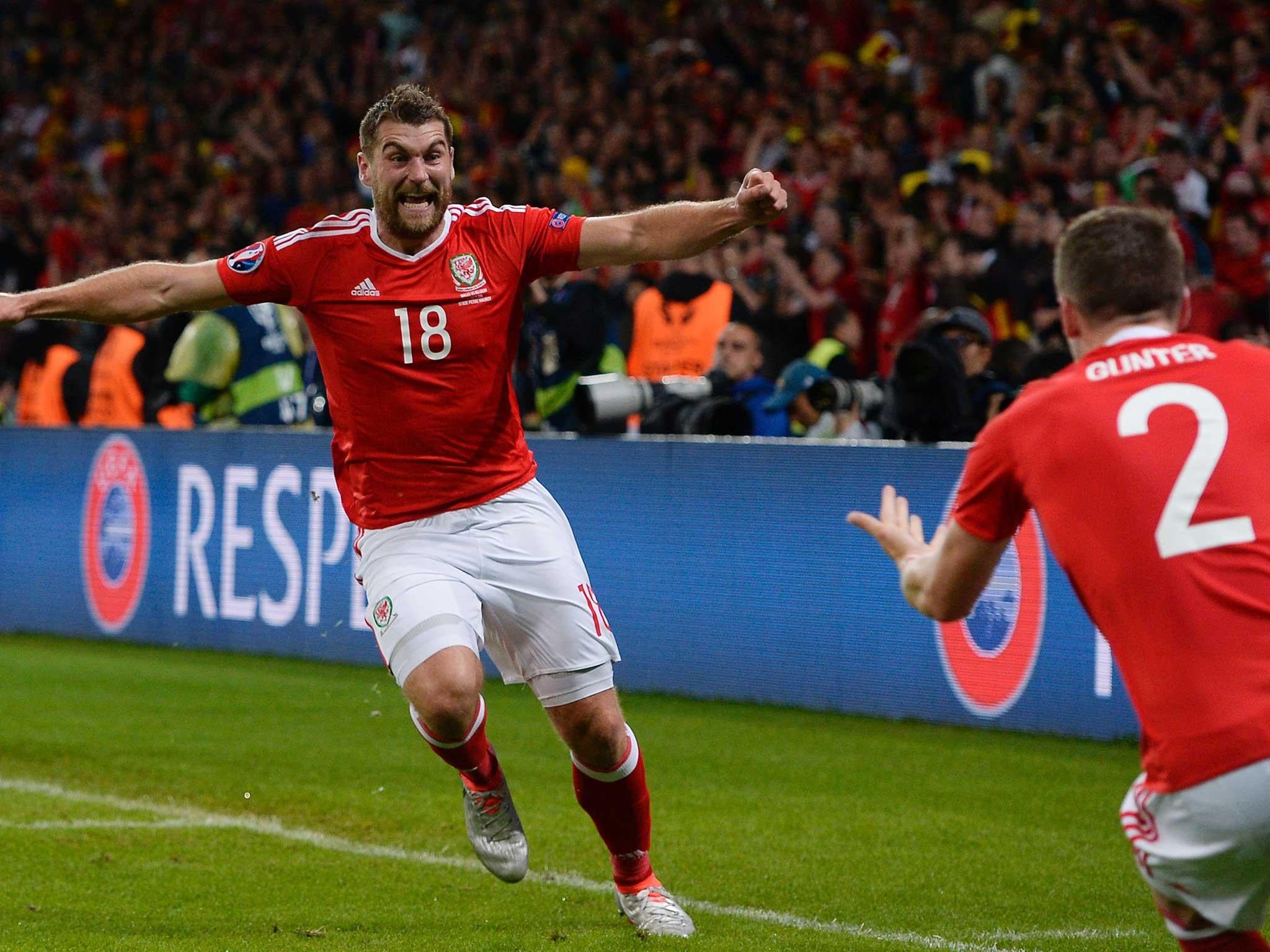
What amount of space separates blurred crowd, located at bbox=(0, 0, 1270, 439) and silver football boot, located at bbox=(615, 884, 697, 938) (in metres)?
4.47

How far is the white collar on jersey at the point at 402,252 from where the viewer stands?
218 inches

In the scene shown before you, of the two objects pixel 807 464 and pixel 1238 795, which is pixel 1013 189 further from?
pixel 1238 795

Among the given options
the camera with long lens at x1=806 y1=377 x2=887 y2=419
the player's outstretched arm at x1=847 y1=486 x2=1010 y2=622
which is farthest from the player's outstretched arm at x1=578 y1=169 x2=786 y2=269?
the camera with long lens at x1=806 y1=377 x2=887 y2=419

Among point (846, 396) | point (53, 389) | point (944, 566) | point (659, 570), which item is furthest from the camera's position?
point (53, 389)

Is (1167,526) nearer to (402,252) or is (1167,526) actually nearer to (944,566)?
(944,566)

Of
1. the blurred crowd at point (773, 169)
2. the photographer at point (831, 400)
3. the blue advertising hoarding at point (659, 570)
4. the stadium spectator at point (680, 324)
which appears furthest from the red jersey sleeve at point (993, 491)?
the stadium spectator at point (680, 324)

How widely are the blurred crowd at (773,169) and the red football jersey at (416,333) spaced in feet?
13.7

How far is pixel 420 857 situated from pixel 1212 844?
384 cm

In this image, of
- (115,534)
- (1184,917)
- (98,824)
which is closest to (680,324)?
(115,534)

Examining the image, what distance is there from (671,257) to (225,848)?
2809mm

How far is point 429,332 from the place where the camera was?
5473 mm

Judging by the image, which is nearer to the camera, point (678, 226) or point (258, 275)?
point (678, 226)

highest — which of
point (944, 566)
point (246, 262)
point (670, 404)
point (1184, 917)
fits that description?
point (246, 262)

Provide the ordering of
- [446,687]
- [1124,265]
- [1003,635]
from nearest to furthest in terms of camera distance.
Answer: [1124,265] < [446,687] < [1003,635]
